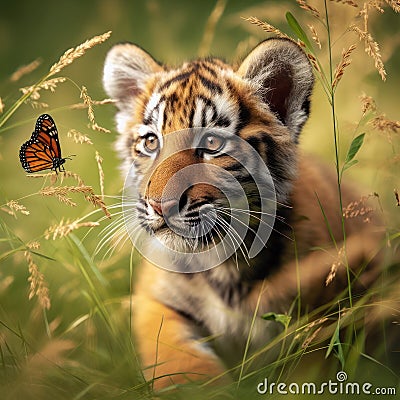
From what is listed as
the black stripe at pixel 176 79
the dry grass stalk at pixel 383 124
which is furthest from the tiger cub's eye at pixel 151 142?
the dry grass stalk at pixel 383 124

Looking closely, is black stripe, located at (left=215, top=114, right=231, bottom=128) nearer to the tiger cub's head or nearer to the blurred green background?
the tiger cub's head

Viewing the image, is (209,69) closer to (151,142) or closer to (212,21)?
(151,142)

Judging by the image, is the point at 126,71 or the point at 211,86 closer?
the point at 211,86

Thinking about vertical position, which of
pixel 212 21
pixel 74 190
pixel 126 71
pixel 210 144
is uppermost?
pixel 212 21

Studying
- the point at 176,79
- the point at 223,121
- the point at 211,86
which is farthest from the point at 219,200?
the point at 176,79

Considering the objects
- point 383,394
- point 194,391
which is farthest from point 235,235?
point 383,394

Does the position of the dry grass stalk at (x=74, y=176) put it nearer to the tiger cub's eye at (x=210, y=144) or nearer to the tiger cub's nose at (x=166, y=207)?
the tiger cub's nose at (x=166, y=207)

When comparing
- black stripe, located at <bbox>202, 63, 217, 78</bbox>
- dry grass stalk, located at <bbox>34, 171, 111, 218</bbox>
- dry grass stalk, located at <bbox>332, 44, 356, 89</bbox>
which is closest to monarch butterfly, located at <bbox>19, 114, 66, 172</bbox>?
dry grass stalk, located at <bbox>34, 171, 111, 218</bbox>

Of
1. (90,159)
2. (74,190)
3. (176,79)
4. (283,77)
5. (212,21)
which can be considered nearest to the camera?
(74,190)

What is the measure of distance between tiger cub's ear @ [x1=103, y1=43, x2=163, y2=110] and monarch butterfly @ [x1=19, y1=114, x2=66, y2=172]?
0.41m

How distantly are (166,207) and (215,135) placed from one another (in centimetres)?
37

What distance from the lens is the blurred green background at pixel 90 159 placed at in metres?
2.42

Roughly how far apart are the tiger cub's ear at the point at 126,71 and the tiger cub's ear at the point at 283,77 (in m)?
0.47

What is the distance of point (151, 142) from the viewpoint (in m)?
2.72
